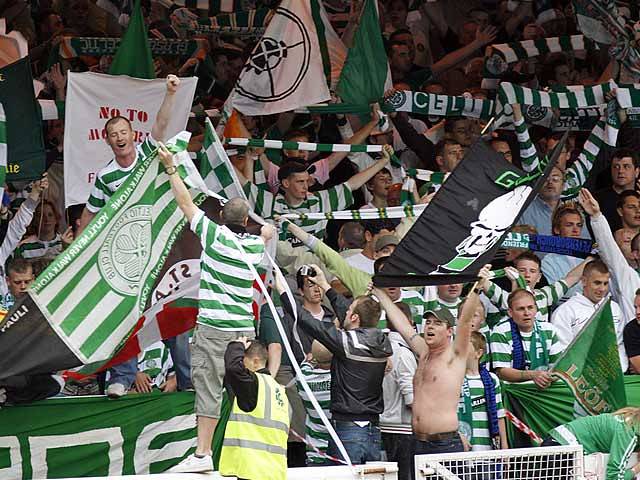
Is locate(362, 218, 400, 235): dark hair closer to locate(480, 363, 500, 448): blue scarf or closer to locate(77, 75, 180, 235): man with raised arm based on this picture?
locate(480, 363, 500, 448): blue scarf

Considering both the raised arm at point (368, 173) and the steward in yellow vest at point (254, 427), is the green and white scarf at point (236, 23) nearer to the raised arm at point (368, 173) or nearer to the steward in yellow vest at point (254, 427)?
the raised arm at point (368, 173)

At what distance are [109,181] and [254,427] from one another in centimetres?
281

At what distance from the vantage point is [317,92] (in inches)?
568

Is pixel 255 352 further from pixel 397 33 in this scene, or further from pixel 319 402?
pixel 397 33

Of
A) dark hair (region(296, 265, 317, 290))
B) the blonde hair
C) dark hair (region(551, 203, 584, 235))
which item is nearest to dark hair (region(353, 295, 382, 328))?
dark hair (region(296, 265, 317, 290))

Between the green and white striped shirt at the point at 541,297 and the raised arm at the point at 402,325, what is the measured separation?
73 centimetres

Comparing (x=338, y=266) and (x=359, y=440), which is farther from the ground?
(x=338, y=266)

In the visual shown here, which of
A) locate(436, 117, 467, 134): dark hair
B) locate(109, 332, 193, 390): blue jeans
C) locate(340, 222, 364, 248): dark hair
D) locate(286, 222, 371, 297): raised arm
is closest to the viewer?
locate(109, 332, 193, 390): blue jeans

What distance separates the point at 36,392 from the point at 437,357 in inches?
106

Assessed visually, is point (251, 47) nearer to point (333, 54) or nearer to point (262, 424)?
point (333, 54)

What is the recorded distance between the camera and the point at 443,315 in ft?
38.0

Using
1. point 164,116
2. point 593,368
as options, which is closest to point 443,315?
point 593,368

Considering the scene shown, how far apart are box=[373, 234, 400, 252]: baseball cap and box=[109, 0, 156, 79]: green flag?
2679mm

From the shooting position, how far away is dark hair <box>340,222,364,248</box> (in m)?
13.5
